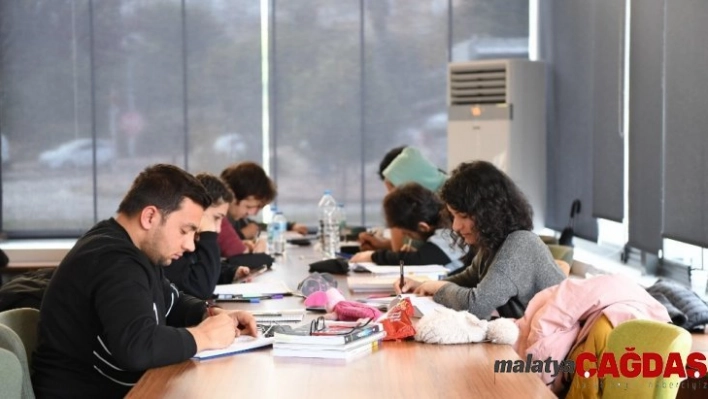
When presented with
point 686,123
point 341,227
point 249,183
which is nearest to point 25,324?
point 686,123

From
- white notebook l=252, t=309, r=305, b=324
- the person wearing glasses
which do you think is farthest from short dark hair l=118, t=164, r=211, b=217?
the person wearing glasses

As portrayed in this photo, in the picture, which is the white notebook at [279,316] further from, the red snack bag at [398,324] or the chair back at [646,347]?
the chair back at [646,347]

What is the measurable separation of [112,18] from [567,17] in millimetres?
3701

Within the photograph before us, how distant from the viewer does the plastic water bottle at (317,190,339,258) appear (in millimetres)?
6487

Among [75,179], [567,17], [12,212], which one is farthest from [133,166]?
[567,17]

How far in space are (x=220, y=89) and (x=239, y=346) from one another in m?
5.89

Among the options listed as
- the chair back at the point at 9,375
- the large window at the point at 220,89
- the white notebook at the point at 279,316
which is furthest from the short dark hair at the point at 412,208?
the large window at the point at 220,89

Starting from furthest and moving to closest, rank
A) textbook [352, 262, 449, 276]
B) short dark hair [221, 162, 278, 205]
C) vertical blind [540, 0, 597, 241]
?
vertical blind [540, 0, 597, 241]
short dark hair [221, 162, 278, 205]
textbook [352, 262, 449, 276]

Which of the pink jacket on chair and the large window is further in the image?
the large window

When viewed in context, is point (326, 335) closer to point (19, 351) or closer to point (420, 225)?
point (19, 351)

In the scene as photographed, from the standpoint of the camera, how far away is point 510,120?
759cm

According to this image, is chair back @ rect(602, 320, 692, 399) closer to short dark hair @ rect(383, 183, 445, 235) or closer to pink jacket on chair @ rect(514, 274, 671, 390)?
pink jacket on chair @ rect(514, 274, 671, 390)

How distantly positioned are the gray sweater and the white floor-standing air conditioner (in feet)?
12.4

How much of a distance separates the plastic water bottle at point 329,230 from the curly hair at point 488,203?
223cm
